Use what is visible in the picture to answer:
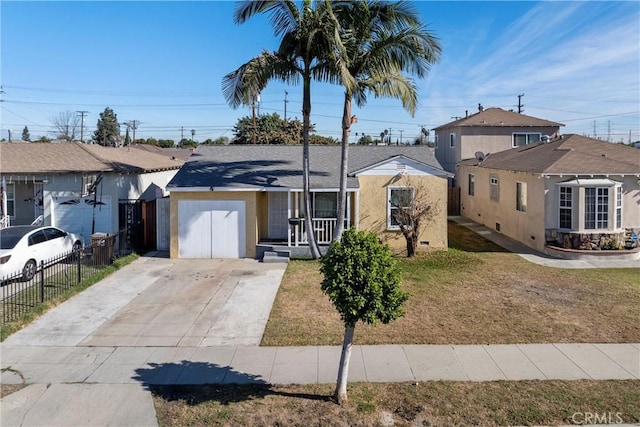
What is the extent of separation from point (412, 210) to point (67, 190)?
12631 mm

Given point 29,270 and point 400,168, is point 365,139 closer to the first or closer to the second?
point 400,168

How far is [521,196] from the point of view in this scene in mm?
19172

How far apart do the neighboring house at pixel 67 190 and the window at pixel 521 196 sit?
14.8 m

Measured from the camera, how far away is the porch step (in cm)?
1648

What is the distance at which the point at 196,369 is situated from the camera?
791cm

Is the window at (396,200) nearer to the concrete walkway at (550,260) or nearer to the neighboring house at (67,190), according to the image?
the concrete walkway at (550,260)

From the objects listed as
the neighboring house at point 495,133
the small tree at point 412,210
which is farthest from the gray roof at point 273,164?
the neighboring house at point 495,133

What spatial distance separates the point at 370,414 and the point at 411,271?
862 cm

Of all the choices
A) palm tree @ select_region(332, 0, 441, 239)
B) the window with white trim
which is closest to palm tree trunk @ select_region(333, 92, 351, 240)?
palm tree @ select_region(332, 0, 441, 239)

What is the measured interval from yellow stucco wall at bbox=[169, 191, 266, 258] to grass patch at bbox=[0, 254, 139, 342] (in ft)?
5.06

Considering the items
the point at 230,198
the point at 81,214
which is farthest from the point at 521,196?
the point at 81,214

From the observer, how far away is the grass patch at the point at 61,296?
9.67m

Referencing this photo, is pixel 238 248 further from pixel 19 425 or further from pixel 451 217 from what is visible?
pixel 451 217

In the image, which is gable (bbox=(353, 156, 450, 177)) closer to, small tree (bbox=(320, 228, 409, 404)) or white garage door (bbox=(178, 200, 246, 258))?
white garage door (bbox=(178, 200, 246, 258))
